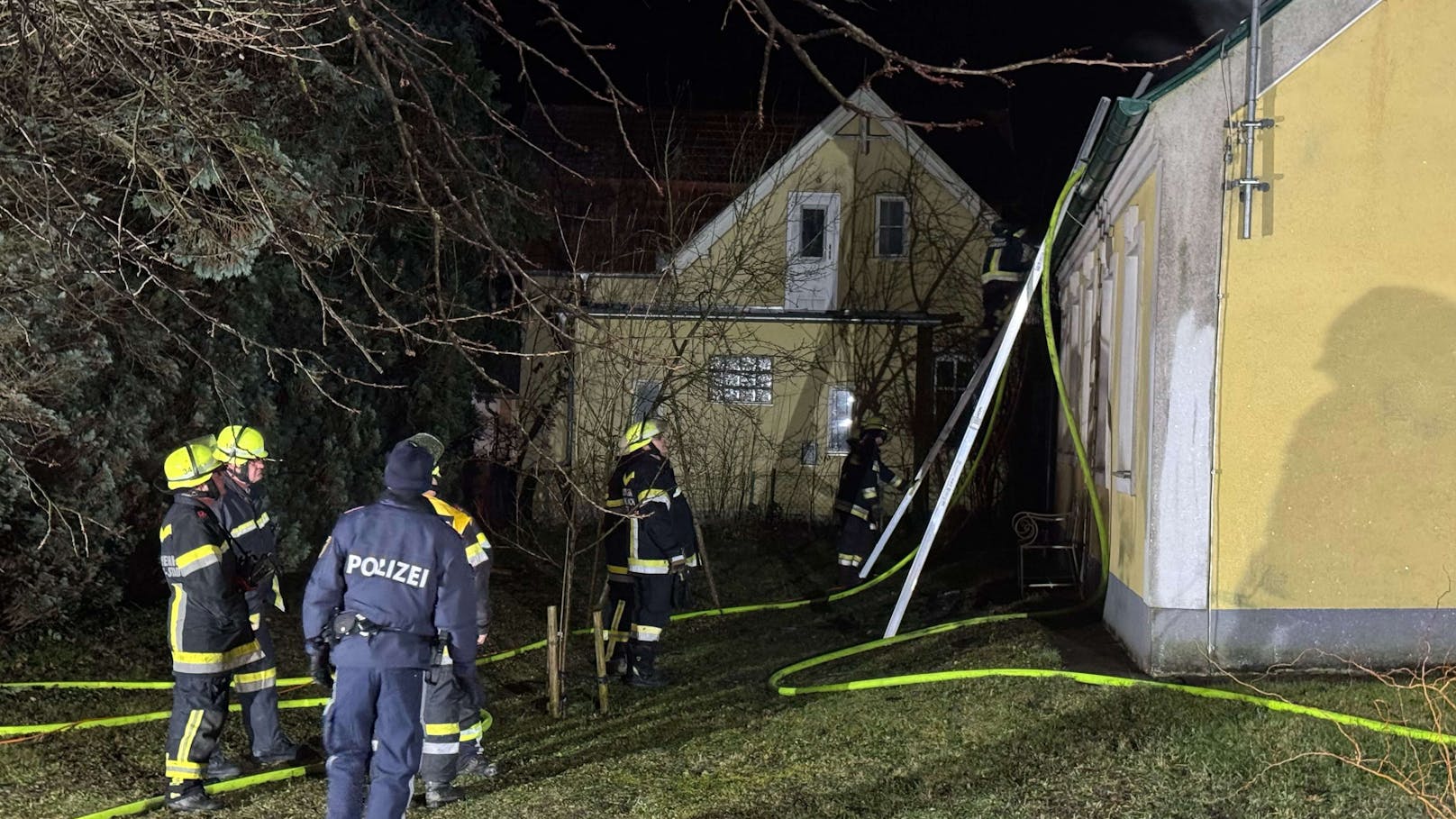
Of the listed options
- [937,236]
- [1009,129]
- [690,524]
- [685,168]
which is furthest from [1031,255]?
[1009,129]

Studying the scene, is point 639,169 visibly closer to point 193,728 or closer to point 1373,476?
point 1373,476

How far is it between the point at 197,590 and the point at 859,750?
3.49 m

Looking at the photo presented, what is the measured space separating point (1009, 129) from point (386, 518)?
79.2ft

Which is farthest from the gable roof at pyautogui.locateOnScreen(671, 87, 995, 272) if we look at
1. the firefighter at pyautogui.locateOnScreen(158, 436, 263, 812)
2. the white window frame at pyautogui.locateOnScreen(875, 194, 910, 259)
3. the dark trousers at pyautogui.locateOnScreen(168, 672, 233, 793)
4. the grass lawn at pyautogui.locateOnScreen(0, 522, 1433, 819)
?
the dark trousers at pyautogui.locateOnScreen(168, 672, 233, 793)

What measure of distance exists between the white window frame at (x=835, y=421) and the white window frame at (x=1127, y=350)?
9994 mm

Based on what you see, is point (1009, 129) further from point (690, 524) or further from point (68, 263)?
point (68, 263)

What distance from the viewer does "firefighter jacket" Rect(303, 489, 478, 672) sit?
5.39 metres

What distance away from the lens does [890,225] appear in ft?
66.6

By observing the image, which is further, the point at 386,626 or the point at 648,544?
the point at 648,544

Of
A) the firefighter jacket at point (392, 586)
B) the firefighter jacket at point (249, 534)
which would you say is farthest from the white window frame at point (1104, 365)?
the firefighter jacket at point (249, 534)

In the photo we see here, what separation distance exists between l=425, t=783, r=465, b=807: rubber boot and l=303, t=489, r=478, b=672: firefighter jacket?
1.16 metres

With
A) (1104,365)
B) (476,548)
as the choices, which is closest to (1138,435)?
(1104,365)

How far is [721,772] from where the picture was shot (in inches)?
263

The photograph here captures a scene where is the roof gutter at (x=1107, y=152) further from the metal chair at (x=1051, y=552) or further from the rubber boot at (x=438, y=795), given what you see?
the rubber boot at (x=438, y=795)
